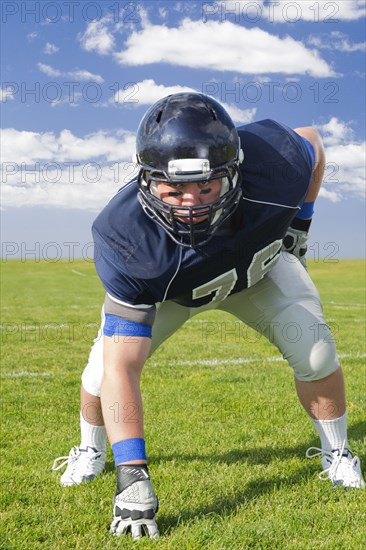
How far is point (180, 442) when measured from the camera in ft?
12.6

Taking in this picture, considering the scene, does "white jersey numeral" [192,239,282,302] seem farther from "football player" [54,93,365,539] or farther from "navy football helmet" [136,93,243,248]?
"navy football helmet" [136,93,243,248]

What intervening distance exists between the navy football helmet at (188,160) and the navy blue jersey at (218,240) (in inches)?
3.7

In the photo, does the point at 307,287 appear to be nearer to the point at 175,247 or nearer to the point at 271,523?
the point at 175,247

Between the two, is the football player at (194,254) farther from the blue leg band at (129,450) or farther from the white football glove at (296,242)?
the white football glove at (296,242)

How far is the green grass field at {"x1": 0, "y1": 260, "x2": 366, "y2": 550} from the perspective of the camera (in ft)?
→ 8.44

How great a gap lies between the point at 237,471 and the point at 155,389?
6.79 ft

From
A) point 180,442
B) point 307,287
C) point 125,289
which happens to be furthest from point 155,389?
point 125,289

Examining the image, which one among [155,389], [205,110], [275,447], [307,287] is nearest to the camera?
[205,110]

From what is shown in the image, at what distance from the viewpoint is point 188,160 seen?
2.41 m

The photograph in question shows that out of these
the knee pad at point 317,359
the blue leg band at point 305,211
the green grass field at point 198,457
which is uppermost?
the blue leg band at point 305,211

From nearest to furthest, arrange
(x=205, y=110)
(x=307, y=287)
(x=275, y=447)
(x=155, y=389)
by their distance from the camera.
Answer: (x=205, y=110)
(x=307, y=287)
(x=275, y=447)
(x=155, y=389)

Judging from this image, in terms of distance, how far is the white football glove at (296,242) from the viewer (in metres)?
3.31

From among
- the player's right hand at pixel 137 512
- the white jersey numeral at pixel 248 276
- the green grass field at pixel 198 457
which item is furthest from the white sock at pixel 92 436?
the white jersey numeral at pixel 248 276

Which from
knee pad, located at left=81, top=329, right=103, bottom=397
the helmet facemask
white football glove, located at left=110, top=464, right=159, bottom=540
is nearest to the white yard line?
knee pad, located at left=81, top=329, right=103, bottom=397
